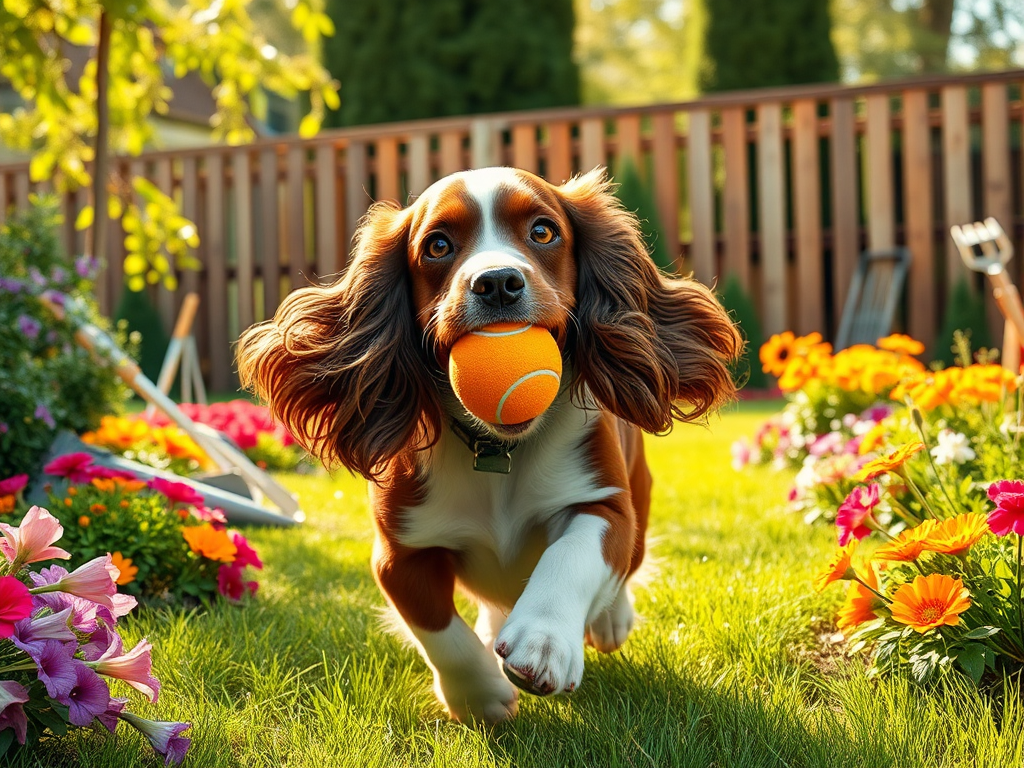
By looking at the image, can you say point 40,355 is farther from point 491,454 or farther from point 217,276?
point 217,276

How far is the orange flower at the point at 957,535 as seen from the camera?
205 cm

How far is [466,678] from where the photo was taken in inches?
89.0

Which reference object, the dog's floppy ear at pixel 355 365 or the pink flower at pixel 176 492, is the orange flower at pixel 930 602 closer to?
the dog's floppy ear at pixel 355 365

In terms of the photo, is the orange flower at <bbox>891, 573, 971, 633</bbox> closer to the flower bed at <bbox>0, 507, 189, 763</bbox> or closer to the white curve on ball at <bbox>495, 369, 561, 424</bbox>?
the white curve on ball at <bbox>495, 369, 561, 424</bbox>

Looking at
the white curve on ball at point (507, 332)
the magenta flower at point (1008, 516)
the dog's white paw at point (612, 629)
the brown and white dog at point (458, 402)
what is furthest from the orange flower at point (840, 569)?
the white curve on ball at point (507, 332)

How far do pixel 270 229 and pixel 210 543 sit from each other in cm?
978

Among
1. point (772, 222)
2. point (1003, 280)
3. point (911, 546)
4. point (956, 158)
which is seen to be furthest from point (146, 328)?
point (911, 546)

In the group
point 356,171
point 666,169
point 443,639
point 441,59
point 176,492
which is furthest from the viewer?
point 441,59

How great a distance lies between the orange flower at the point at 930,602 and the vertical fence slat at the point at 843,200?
8964 mm

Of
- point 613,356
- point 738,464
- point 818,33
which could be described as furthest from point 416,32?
point 613,356

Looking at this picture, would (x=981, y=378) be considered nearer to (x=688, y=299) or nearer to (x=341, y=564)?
(x=688, y=299)

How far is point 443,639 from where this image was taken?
2295 mm

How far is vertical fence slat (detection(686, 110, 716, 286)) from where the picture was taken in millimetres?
10750

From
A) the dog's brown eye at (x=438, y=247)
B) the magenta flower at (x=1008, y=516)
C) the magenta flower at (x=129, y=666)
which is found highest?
the dog's brown eye at (x=438, y=247)
